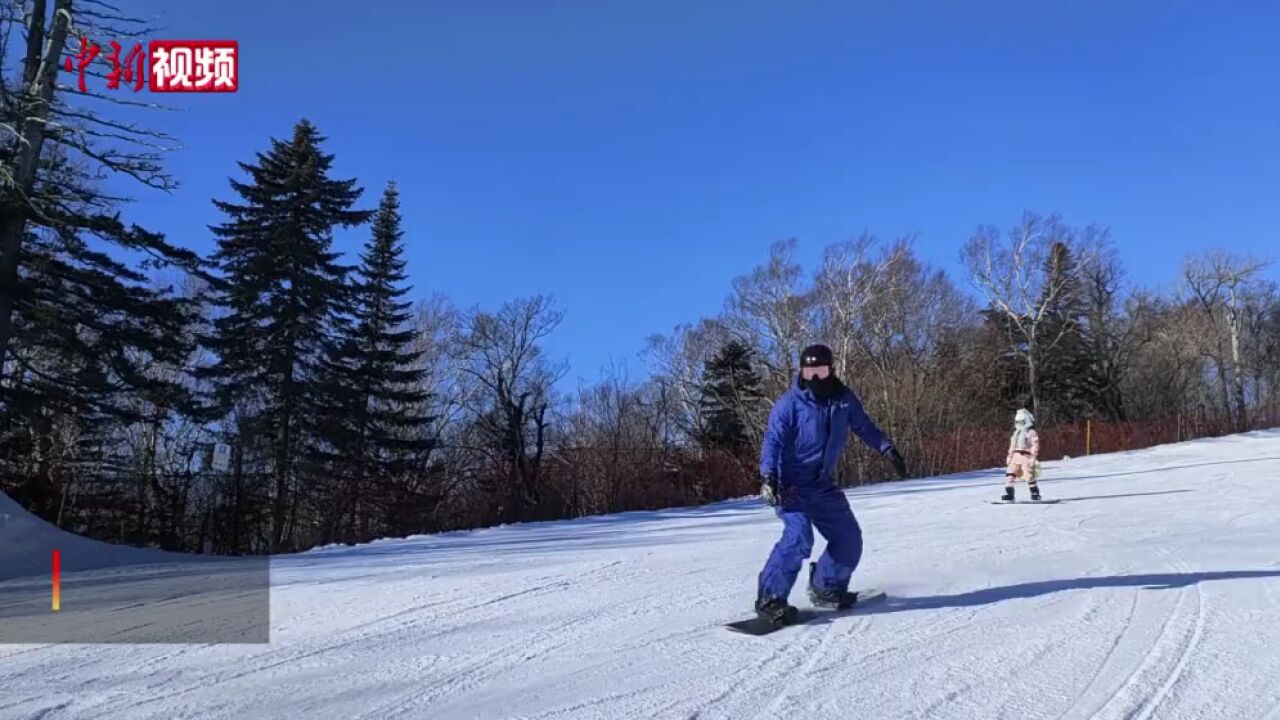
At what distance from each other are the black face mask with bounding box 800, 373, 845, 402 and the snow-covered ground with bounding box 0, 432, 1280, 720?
4.98ft

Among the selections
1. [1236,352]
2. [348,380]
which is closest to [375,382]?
[348,380]

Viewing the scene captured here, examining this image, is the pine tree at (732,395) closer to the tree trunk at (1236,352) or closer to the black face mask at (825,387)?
the black face mask at (825,387)

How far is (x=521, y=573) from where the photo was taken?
778cm

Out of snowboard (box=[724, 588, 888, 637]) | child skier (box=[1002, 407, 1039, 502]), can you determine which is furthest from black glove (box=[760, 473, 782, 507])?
child skier (box=[1002, 407, 1039, 502])

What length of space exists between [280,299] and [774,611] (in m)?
27.3

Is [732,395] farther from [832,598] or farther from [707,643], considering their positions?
[707,643]

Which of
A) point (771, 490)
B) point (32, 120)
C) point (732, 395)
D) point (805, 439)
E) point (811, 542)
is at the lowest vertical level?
point (811, 542)

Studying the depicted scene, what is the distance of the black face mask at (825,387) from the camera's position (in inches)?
213

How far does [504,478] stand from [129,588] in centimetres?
890

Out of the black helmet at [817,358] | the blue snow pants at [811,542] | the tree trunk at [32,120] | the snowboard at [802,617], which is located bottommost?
the snowboard at [802,617]

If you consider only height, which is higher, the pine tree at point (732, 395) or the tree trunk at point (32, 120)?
the tree trunk at point (32, 120)

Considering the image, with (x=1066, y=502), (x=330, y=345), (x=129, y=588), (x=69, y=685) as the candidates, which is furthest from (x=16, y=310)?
(x=1066, y=502)

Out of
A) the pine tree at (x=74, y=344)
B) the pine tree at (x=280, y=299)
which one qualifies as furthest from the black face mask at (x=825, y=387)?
the pine tree at (x=280, y=299)

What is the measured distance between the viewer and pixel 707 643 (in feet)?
16.1
